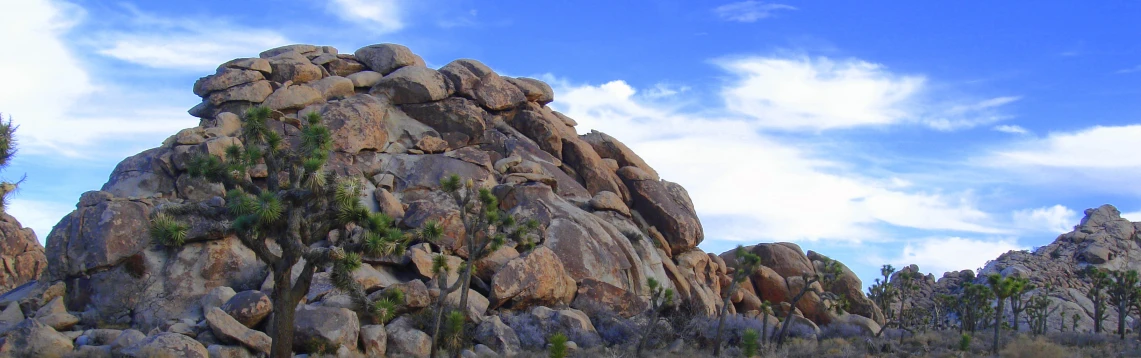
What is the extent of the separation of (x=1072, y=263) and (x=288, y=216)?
247 feet

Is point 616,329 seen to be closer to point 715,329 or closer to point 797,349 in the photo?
point 715,329

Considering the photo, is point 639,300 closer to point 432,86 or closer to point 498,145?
point 498,145

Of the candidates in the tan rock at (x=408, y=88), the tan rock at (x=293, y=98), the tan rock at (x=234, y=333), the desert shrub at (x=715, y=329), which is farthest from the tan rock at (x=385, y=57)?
the tan rock at (x=234, y=333)

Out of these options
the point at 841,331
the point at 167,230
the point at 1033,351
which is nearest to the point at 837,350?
the point at 1033,351

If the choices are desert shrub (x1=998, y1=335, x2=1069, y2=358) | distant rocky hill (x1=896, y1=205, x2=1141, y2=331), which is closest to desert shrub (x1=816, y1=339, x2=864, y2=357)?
desert shrub (x1=998, y1=335, x2=1069, y2=358)

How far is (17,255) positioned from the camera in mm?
48281

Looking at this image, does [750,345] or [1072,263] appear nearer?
[750,345]

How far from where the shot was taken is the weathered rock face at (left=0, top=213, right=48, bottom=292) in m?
47.0

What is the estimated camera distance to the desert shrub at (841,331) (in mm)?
35875

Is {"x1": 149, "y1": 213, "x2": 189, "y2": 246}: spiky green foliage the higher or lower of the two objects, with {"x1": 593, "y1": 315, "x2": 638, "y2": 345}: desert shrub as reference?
higher

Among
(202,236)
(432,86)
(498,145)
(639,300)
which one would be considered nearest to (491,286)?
(639,300)

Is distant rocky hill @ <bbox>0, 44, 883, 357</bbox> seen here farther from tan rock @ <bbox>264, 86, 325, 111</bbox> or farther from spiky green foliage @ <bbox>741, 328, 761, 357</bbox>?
spiky green foliage @ <bbox>741, 328, 761, 357</bbox>

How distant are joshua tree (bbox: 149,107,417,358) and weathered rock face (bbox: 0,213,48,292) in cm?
3600

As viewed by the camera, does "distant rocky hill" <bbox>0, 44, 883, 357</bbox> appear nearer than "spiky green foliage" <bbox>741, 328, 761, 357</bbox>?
No
